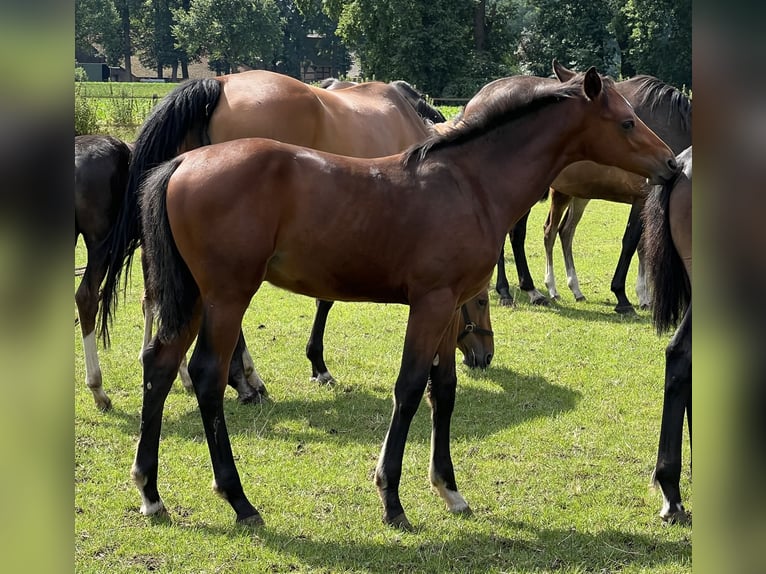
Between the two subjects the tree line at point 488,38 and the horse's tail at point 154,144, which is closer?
the horse's tail at point 154,144

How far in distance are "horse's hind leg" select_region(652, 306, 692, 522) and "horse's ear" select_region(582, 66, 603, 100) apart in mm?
1203

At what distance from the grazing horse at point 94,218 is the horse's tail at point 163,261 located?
74.5 inches

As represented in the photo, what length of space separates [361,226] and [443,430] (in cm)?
122

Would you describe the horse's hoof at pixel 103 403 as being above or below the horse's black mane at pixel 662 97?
below

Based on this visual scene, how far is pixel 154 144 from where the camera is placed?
5.66 metres

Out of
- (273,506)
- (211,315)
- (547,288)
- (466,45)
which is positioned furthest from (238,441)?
(466,45)

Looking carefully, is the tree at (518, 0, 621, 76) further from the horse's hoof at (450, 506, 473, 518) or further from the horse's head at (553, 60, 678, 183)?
the horse's hoof at (450, 506, 473, 518)

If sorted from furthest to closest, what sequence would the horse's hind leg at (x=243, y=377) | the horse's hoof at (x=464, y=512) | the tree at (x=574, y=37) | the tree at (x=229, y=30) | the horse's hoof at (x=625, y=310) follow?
the tree at (x=229, y=30) → the tree at (x=574, y=37) → the horse's hoof at (x=625, y=310) → the horse's hind leg at (x=243, y=377) → the horse's hoof at (x=464, y=512)

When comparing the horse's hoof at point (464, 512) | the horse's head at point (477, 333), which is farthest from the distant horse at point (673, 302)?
the horse's head at point (477, 333)

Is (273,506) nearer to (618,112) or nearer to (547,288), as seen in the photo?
(618,112)

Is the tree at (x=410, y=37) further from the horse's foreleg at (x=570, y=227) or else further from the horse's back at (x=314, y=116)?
the horse's back at (x=314, y=116)

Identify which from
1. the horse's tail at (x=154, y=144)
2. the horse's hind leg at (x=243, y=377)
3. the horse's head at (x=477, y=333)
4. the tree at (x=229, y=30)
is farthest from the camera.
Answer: the tree at (x=229, y=30)

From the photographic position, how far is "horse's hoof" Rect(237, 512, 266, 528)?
4227 millimetres

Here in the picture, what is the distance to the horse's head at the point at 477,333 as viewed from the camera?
7066mm
